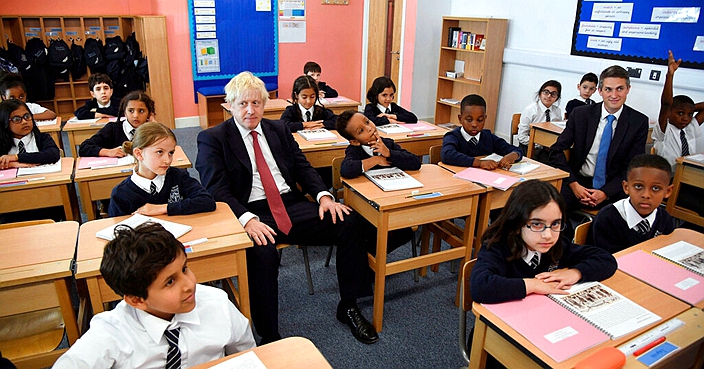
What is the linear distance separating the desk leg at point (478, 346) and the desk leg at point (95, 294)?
4.22ft

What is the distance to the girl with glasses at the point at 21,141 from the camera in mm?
2766

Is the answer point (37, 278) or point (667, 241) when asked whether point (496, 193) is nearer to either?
point (667, 241)

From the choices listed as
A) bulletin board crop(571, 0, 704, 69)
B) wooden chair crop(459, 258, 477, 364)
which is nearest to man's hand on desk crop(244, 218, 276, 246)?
wooden chair crop(459, 258, 477, 364)

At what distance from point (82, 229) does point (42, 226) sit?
0.61 feet

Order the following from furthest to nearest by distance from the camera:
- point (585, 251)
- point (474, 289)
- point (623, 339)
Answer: point (585, 251), point (474, 289), point (623, 339)

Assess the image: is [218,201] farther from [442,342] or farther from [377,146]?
[442,342]

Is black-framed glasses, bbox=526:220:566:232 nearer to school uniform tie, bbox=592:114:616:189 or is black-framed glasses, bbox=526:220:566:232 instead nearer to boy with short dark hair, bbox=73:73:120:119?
school uniform tie, bbox=592:114:616:189

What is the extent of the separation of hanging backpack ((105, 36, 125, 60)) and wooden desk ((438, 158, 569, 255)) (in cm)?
539

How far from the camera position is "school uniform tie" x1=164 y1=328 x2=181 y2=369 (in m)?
1.27

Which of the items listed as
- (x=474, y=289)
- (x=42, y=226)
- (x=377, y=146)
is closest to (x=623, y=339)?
(x=474, y=289)

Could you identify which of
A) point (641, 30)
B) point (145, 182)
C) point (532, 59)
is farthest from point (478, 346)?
point (532, 59)

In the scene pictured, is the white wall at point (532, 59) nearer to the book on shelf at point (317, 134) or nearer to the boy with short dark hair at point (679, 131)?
the boy with short dark hair at point (679, 131)

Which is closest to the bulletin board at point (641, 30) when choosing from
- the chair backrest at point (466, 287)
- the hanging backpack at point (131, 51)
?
the chair backrest at point (466, 287)

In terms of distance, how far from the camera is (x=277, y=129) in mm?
2621
